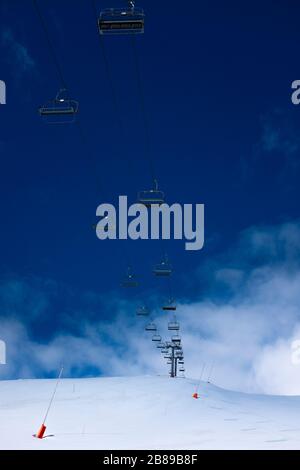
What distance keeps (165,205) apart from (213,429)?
436 inches

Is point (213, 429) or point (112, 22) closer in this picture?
point (112, 22)

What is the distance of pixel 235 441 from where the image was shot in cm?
1380

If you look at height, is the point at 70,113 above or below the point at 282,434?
above
